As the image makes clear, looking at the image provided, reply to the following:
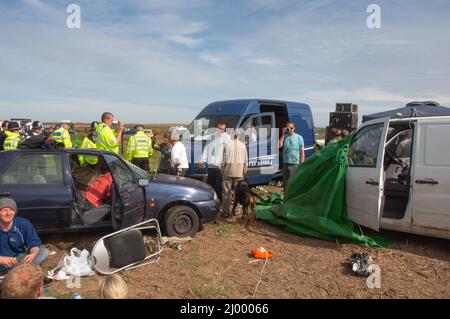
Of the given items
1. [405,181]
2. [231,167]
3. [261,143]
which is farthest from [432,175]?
[261,143]

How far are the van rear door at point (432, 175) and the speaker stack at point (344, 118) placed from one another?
8311mm

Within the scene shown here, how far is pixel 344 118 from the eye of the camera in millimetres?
13547

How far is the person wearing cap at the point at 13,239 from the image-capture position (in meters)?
3.71

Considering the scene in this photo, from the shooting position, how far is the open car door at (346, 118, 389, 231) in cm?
512

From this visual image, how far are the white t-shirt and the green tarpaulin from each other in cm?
239

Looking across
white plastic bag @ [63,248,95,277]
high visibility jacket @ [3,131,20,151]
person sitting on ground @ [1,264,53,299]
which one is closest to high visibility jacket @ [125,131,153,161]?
high visibility jacket @ [3,131,20,151]

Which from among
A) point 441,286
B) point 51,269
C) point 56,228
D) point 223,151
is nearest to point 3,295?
point 51,269

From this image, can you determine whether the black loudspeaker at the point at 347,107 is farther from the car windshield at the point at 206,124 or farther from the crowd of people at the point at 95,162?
the car windshield at the point at 206,124

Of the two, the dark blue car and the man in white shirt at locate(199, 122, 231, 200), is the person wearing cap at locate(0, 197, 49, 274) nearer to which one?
the dark blue car

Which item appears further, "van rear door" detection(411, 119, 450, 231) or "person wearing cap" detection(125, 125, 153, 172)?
"person wearing cap" detection(125, 125, 153, 172)

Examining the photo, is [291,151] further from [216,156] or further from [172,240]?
[172,240]

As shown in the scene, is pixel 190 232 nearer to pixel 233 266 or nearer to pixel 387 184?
pixel 233 266

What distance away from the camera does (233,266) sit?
471cm

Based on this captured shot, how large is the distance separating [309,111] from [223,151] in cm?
486
